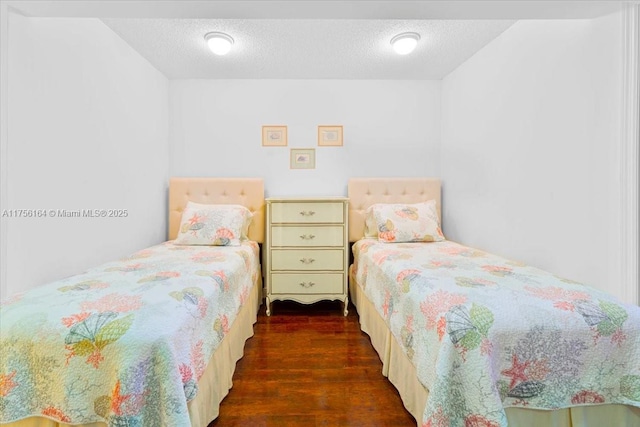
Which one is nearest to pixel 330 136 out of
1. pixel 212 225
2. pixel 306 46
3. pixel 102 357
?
pixel 306 46

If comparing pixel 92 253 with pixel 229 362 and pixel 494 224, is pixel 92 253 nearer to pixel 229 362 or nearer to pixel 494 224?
pixel 229 362

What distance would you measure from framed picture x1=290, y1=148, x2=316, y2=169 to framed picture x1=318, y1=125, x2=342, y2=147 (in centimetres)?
13

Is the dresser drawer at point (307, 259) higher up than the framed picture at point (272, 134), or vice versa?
the framed picture at point (272, 134)

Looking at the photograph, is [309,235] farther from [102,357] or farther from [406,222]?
[102,357]

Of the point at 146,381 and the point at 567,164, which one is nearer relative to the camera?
the point at 146,381

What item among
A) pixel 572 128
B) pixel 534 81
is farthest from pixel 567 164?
pixel 534 81

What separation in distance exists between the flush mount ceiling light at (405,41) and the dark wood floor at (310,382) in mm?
2130

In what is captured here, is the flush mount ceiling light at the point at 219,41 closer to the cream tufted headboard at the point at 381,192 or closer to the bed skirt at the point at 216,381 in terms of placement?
the cream tufted headboard at the point at 381,192

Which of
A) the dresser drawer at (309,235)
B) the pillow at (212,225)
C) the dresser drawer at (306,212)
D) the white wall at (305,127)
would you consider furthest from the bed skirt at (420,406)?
the white wall at (305,127)

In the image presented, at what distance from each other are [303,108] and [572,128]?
210cm

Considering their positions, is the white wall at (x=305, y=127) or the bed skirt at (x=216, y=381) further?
the white wall at (x=305, y=127)

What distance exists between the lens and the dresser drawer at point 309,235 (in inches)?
99.7

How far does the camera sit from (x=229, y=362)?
161 cm

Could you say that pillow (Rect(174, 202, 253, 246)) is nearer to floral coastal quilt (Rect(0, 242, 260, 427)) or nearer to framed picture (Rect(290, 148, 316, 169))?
framed picture (Rect(290, 148, 316, 169))
